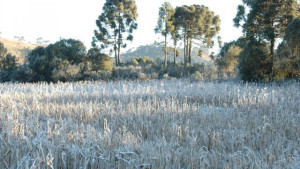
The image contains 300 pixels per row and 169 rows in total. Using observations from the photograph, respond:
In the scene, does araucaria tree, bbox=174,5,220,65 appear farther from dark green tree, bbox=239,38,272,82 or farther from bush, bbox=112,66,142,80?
dark green tree, bbox=239,38,272,82

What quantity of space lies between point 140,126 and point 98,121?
0.92 m

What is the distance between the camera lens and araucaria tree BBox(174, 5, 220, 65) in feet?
95.8

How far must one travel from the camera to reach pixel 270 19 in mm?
14195

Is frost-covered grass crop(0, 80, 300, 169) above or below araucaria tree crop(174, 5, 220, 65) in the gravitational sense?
below

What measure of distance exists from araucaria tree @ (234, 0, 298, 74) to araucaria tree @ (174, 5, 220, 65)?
1328cm

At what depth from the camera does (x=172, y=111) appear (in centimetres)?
564

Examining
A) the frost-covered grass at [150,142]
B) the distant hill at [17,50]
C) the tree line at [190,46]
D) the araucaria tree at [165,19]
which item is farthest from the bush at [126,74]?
the distant hill at [17,50]

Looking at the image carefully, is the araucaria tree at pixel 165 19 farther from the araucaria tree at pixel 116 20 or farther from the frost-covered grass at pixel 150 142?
the frost-covered grass at pixel 150 142

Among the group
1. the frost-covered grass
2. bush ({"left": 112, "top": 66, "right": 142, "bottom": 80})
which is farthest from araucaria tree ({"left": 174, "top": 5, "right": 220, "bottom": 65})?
the frost-covered grass

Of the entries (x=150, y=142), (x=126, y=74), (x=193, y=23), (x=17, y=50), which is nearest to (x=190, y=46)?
(x=193, y=23)

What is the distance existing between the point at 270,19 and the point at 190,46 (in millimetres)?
16539

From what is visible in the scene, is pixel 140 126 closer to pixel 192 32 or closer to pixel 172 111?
pixel 172 111

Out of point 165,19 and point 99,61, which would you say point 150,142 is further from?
point 165,19

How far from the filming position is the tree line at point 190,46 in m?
14.0
